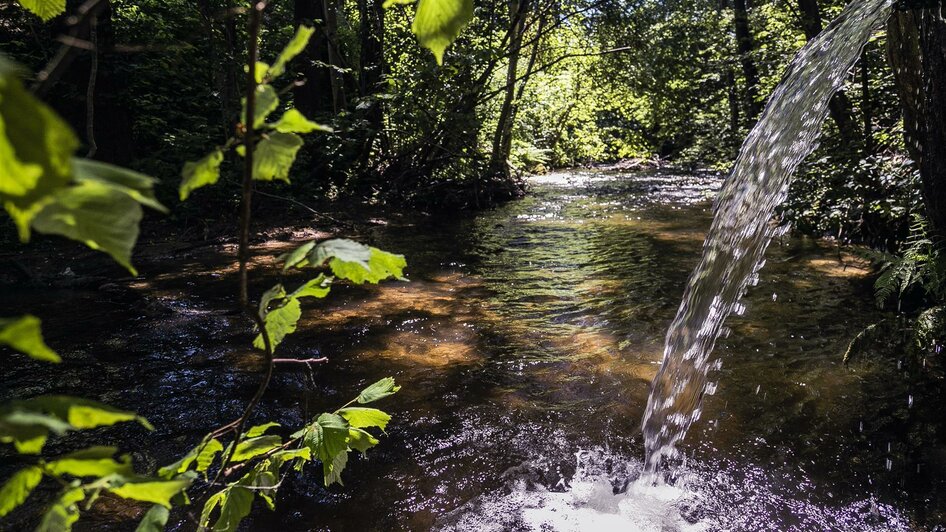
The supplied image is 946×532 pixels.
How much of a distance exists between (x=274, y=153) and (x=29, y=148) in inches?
15.0

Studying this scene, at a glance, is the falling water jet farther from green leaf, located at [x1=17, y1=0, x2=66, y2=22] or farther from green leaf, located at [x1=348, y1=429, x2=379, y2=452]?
green leaf, located at [x1=17, y1=0, x2=66, y2=22]

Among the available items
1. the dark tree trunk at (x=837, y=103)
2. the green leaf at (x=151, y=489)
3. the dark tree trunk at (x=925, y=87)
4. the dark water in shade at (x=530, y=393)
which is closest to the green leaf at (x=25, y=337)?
the green leaf at (x=151, y=489)

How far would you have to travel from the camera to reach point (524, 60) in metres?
18.1

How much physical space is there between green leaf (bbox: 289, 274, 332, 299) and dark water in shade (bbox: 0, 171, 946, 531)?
0.42 meters

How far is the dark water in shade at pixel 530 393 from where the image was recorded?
2.47 metres

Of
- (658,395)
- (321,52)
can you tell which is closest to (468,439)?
(658,395)

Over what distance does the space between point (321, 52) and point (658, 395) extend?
9831 mm

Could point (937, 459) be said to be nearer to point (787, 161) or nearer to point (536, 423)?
point (536, 423)

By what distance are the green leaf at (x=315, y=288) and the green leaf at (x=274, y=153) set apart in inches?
8.7

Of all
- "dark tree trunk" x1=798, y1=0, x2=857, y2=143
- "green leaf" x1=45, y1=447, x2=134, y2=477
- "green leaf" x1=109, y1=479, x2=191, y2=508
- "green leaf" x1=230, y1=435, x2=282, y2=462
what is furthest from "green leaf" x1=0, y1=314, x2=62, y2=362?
"dark tree trunk" x1=798, y1=0, x2=857, y2=143

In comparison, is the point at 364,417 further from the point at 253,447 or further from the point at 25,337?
the point at 25,337

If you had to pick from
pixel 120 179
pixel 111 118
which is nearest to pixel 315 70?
pixel 111 118

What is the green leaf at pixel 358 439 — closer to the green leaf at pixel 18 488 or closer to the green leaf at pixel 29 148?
the green leaf at pixel 18 488

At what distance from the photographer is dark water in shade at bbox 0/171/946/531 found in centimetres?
247
